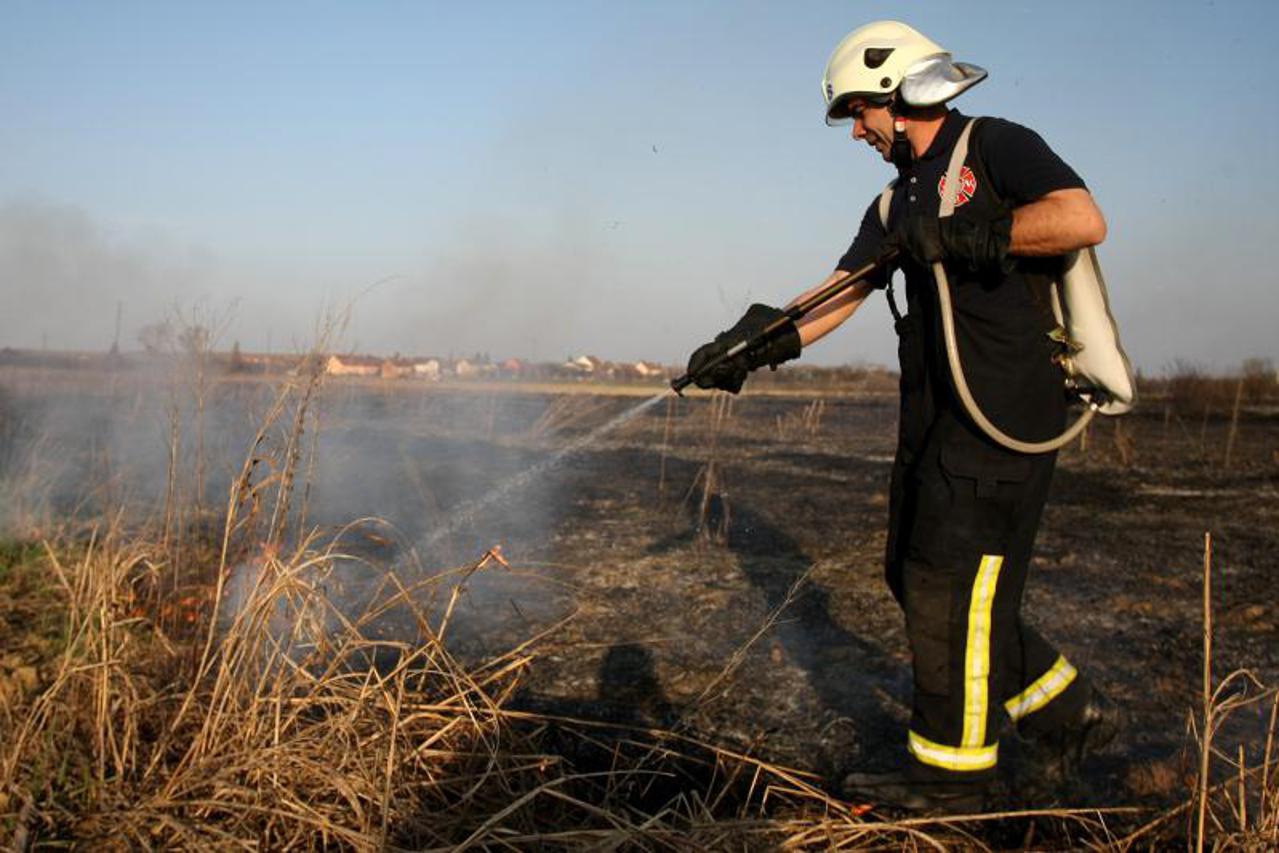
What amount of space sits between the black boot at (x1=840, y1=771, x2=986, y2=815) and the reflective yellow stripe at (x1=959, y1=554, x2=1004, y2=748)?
0.12 metres

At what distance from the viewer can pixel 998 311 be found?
8.23 ft

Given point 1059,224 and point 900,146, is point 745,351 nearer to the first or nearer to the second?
point 900,146

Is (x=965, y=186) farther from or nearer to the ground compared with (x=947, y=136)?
nearer to the ground

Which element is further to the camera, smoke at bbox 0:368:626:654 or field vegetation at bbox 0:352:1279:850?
smoke at bbox 0:368:626:654

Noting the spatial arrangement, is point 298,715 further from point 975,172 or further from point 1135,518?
point 1135,518

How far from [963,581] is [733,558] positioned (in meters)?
3.22

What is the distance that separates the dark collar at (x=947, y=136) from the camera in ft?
8.51

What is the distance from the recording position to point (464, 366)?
3158 cm

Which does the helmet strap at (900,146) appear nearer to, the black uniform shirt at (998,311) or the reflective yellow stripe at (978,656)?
the black uniform shirt at (998,311)

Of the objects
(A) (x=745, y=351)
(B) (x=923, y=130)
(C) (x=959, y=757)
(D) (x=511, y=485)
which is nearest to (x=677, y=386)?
(A) (x=745, y=351)

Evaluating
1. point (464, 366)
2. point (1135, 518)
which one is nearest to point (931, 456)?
point (1135, 518)

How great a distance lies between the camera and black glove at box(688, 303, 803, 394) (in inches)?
123

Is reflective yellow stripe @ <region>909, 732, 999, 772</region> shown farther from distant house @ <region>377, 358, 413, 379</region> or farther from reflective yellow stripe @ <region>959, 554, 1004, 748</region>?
distant house @ <region>377, 358, 413, 379</region>

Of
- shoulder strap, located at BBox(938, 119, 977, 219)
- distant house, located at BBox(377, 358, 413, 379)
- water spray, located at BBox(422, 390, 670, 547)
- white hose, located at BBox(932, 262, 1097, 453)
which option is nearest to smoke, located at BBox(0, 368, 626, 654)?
water spray, located at BBox(422, 390, 670, 547)
